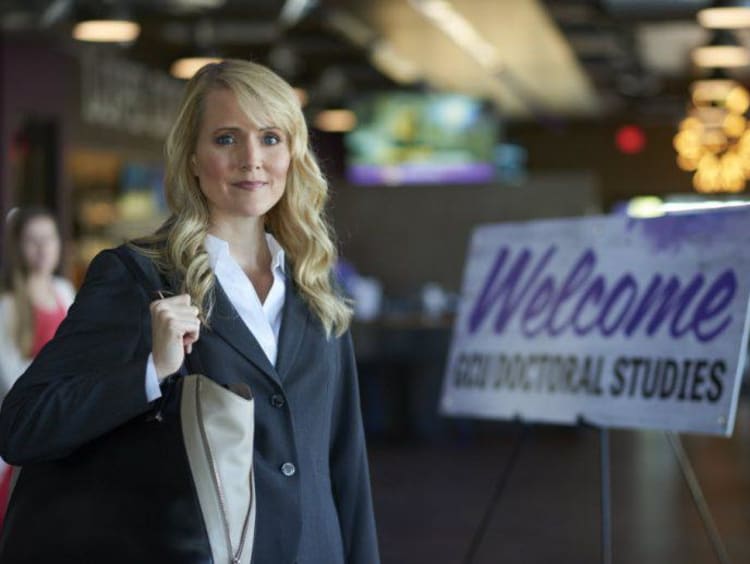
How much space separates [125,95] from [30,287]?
9811mm

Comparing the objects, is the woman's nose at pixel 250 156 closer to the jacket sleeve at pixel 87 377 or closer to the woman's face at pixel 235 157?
the woman's face at pixel 235 157

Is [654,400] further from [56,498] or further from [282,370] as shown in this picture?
[56,498]

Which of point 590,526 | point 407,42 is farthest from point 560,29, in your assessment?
point 590,526

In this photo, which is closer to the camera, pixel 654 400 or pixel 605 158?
pixel 654 400

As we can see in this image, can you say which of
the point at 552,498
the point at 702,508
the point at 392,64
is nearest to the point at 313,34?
the point at 392,64

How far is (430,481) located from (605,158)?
15430mm

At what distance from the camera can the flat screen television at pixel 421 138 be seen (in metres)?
18.1

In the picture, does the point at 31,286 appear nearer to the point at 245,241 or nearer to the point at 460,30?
the point at 245,241

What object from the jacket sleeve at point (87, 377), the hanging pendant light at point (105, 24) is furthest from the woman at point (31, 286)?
the hanging pendant light at point (105, 24)

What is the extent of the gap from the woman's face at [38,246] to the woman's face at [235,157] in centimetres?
334

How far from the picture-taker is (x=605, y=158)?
2389cm

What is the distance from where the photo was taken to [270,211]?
2.46 meters

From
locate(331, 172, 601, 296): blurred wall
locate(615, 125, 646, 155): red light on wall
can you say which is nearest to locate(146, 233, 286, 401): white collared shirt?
locate(331, 172, 601, 296): blurred wall

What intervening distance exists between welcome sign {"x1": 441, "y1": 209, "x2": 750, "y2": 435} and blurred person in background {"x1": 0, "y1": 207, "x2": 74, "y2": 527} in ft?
4.90
